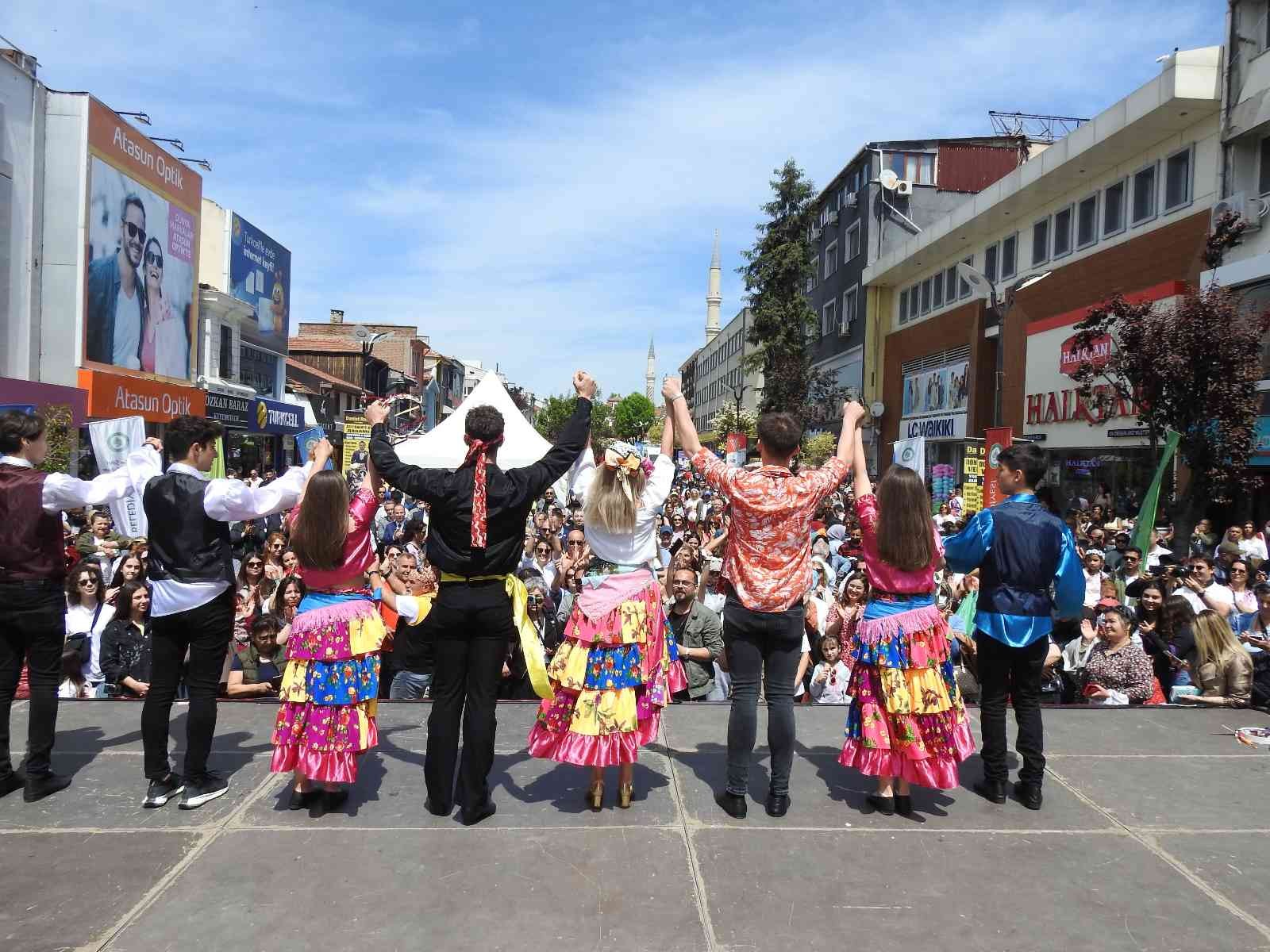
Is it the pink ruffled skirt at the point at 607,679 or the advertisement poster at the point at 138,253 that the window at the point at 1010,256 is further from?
the pink ruffled skirt at the point at 607,679

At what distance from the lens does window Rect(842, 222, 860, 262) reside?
39.2 m

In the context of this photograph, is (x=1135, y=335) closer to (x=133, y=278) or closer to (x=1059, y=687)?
(x=1059, y=687)

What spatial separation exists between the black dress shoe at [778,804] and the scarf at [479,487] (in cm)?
169

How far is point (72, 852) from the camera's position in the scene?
3.46 meters

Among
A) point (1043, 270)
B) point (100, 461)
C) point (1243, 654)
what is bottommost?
point (1243, 654)

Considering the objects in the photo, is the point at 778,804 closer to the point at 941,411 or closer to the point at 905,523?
the point at 905,523

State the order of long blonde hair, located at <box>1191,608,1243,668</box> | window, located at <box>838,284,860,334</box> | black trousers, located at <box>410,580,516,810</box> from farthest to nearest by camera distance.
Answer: window, located at <box>838,284,860,334</box> < long blonde hair, located at <box>1191,608,1243,668</box> < black trousers, located at <box>410,580,516,810</box>

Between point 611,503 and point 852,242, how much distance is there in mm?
38641

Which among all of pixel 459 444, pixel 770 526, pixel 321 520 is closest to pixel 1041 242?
pixel 459 444

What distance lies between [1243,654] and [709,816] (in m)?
4.30

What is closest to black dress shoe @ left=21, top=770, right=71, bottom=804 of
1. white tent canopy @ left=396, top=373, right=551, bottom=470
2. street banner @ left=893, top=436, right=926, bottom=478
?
white tent canopy @ left=396, top=373, right=551, bottom=470

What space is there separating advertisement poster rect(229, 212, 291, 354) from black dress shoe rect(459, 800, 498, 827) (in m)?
29.0

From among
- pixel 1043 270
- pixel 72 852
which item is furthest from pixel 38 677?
pixel 1043 270

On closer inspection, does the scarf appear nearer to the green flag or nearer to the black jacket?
the black jacket
